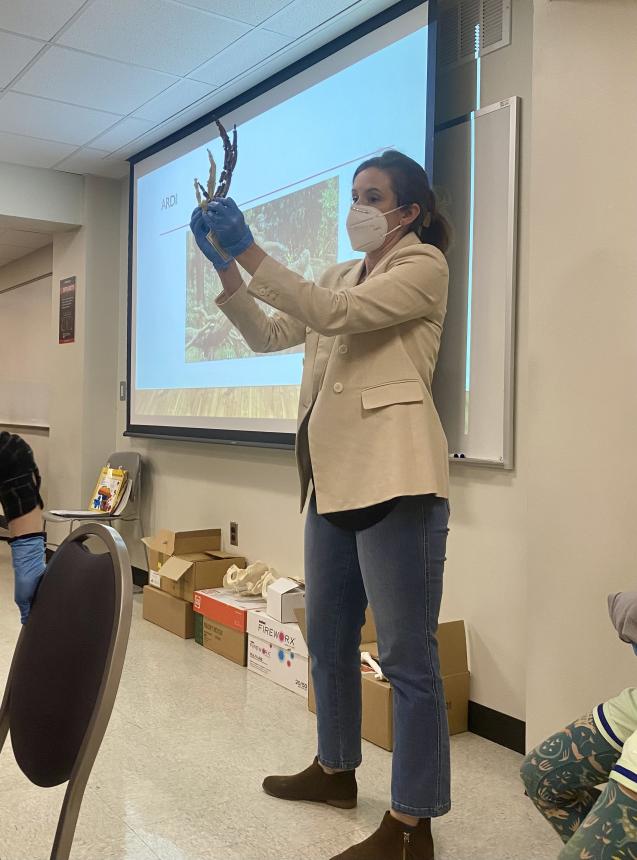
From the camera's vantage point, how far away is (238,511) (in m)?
3.91

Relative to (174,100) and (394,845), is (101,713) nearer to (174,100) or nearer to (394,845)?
(394,845)

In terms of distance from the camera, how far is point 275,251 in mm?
3549

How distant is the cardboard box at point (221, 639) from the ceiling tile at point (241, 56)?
236 centimetres

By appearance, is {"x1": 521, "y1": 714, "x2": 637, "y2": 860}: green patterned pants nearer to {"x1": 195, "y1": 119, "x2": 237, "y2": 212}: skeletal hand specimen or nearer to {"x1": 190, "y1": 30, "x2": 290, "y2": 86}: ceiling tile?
{"x1": 195, "y1": 119, "x2": 237, "y2": 212}: skeletal hand specimen

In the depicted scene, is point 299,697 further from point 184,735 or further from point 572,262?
point 572,262

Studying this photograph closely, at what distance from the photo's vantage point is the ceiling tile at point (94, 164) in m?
4.56

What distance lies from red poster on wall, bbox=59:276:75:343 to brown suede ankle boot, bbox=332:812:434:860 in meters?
4.06

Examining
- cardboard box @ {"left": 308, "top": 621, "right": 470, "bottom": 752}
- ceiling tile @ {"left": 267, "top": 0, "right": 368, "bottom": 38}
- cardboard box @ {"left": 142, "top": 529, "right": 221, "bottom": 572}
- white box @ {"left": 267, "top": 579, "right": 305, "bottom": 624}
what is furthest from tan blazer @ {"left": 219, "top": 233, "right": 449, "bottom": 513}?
cardboard box @ {"left": 142, "top": 529, "right": 221, "bottom": 572}

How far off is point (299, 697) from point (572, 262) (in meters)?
1.80

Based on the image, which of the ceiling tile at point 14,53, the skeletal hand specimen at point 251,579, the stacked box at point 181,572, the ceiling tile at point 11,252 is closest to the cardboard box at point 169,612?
the stacked box at point 181,572

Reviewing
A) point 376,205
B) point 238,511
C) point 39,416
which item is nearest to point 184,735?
point 238,511

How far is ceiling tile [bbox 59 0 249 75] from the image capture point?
292 cm

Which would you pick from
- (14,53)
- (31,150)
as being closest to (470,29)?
(14,53)

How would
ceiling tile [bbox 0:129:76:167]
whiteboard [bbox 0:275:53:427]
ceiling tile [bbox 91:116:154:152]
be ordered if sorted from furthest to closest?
whiteboard [bbox 0:275:53:427], ceiling tile [bbox 0:129:76:167], ceiling tile [bbox 91:116:154:152]
